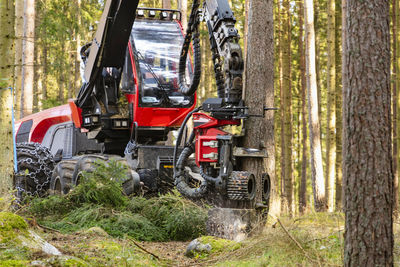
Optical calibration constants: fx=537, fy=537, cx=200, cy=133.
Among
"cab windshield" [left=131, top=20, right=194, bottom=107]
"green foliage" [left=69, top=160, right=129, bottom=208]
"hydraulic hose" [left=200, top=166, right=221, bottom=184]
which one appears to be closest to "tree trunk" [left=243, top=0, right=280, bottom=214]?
"hydraulic hose" [left=200, top=166, right=221, bottom=184]

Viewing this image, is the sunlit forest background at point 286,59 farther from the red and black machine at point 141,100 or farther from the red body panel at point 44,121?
the red and black machine at point 141,100

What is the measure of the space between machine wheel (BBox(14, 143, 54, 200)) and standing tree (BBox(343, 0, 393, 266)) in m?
7.92

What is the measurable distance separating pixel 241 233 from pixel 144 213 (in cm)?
207

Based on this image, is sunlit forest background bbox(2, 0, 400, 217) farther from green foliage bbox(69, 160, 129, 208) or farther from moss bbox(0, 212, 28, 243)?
moss bbox(0, 212, 28, 243)

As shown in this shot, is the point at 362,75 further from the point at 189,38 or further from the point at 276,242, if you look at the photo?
the point at 189,38

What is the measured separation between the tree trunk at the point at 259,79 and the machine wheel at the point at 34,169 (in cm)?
454

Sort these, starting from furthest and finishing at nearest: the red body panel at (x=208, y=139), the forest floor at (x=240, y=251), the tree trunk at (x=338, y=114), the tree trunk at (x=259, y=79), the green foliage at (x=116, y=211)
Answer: the tree trunk at (x=338, y=114) → the green foliage at (x=116, y=211) → the tree trunk at (x=259, y=79) → the red body panel at (x=208, y=139) → the forest floor at (x=240, y=251)

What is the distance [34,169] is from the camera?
10.9m

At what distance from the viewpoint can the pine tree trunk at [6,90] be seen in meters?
8.17

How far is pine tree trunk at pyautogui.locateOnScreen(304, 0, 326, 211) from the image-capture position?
13883mm

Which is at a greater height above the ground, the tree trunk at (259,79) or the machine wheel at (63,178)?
the tree trunk at (259,79)

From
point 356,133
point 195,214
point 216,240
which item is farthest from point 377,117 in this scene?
point 195,214

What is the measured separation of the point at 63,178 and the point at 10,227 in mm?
5004

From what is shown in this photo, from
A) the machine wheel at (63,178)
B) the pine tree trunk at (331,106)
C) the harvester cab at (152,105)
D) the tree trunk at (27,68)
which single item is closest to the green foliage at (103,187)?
the harvester cab at (152,105)
